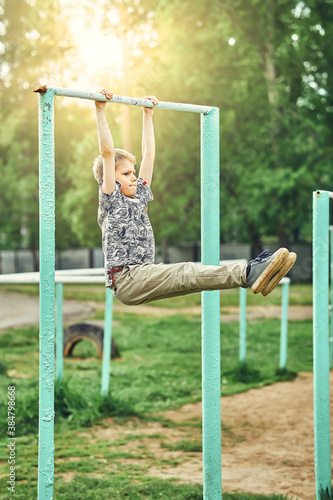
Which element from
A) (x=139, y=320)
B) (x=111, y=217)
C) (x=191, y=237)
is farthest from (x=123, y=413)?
(x=191, y=237)

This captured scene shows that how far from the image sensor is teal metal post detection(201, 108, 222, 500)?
3.38 metres

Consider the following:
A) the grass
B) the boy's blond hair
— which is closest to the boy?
the boy's blond hair

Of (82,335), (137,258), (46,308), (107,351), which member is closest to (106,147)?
(137,258)

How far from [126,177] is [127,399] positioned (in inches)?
137

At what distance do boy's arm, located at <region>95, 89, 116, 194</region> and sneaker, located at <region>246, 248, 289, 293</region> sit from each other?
840 mm

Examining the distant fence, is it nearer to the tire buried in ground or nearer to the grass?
the grass

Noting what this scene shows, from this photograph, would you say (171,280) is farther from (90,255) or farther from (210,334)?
(90,255)

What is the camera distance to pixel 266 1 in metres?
19.1

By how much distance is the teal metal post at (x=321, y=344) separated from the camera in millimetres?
3652

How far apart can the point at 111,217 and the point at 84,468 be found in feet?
7.38

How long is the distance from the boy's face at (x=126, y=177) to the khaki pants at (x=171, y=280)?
16.6 inches

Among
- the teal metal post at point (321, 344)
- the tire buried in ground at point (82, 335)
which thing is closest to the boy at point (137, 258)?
the teal metal post at point (321, 344)

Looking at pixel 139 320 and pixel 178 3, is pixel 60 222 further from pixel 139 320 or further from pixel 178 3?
pixel 139 320

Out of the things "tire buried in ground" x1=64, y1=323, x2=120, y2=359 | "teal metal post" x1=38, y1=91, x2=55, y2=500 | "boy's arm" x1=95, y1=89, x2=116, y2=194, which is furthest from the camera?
"tire buried in ground" x1=64, y1=323, x2=120, y2=359
